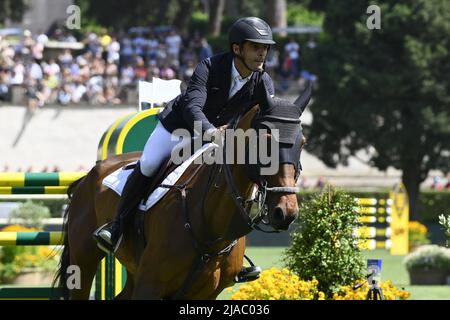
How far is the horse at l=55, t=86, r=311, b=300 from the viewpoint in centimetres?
652

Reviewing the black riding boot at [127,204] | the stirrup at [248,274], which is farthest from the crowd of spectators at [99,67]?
the stirrup at [248,274]

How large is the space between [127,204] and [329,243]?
1654 mm

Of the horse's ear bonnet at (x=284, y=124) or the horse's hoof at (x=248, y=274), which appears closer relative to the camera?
the horse's ear bonnet at (x=284, y=124)

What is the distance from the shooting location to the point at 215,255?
23.4 feet

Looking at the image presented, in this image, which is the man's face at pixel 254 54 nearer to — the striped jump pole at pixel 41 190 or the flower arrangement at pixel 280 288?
the flower arrangement at pixel 280 288

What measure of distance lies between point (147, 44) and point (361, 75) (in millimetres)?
8556

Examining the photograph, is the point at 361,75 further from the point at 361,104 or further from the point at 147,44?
the point at 147,44

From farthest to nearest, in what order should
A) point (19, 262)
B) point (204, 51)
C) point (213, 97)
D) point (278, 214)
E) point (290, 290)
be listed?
point (204, 51) < point (19, 262) < point (290, 290) < point (213, 97) < point (278, 214)

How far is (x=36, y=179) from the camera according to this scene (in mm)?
9234

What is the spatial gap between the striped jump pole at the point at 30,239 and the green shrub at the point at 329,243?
2137 millimetres

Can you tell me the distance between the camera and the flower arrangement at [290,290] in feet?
26.9

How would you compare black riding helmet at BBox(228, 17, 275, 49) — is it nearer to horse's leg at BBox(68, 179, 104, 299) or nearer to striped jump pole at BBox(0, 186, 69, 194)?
horse's leg at BBox(68, 179, 104, 299)

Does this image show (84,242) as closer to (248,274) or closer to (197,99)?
(248,274)

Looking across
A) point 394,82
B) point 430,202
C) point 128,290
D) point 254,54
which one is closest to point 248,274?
point 128,290
